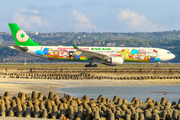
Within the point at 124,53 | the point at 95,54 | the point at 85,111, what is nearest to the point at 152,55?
the point at 124,53

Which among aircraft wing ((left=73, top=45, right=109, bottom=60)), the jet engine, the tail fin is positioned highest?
the tail fin

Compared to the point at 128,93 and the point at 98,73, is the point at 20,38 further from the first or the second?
the point at 128,93

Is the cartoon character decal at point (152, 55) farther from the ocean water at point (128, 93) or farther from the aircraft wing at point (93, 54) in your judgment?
the ocean water at point (128, 93)

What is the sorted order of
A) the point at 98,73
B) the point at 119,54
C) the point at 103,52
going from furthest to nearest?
1. the point at 103,52
2. the point at 119,54
3. the point at 98,73

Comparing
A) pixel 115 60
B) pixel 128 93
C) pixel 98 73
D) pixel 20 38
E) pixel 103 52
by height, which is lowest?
pixel 128 93

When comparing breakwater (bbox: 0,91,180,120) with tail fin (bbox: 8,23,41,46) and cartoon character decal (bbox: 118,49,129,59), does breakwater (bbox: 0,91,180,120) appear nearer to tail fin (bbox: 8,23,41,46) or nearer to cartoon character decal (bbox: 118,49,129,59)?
cartoon character decal (bbox: 118,49,129,59)

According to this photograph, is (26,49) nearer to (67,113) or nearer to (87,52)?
(87,52)

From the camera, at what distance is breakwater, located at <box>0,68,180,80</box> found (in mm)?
46969

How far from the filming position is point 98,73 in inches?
1906

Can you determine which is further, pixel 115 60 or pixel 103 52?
pixel 103 52

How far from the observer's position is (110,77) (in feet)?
153

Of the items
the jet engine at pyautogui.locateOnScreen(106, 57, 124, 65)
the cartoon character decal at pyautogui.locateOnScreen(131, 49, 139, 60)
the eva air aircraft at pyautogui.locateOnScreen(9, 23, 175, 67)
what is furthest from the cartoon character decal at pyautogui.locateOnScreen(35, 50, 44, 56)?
the cartoon character decal at pyautogui.locateOnScreen(131, 49, 139, 60)

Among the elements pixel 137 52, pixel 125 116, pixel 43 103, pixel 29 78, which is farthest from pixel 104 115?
pixel 137 52

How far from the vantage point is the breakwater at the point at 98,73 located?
46969 mm
